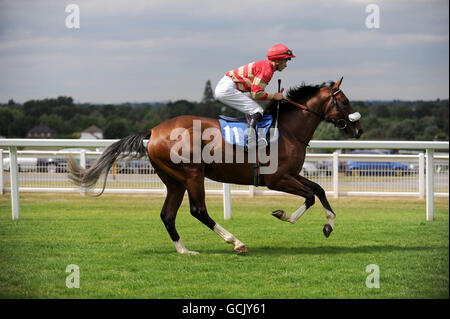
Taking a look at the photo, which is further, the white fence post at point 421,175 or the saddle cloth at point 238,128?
the white fence post at point 421,175

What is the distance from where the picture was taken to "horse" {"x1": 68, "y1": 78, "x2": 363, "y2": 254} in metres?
6.06

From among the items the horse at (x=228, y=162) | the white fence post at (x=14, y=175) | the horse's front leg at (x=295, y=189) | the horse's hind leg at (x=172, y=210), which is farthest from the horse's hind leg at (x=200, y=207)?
the white fence post at (x=14, y=175)

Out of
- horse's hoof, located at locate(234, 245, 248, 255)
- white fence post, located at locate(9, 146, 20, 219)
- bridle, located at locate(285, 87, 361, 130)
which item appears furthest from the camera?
white fence post, located at locate(9, 146, 20, 219)

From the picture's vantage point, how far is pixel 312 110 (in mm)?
6586

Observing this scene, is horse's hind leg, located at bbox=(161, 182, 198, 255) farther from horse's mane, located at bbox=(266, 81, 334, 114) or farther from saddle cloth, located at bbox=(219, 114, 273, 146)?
horse's mane, located at bbox=(266, 81, 334, 114)

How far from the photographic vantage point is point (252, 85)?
20.0ft

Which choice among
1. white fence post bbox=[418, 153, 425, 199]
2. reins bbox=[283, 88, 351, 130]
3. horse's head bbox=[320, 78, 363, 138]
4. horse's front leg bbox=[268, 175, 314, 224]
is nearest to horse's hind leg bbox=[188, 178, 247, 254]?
horse's front leg bbox=[268, 175, 314, 224]

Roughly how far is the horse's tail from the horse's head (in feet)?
6.79

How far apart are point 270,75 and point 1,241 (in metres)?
3.59

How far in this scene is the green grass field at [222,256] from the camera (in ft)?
14.9

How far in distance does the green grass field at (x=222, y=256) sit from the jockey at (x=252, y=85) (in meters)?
1.39

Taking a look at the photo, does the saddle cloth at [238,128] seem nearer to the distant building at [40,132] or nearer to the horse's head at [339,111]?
the horse's head at [339,111]
